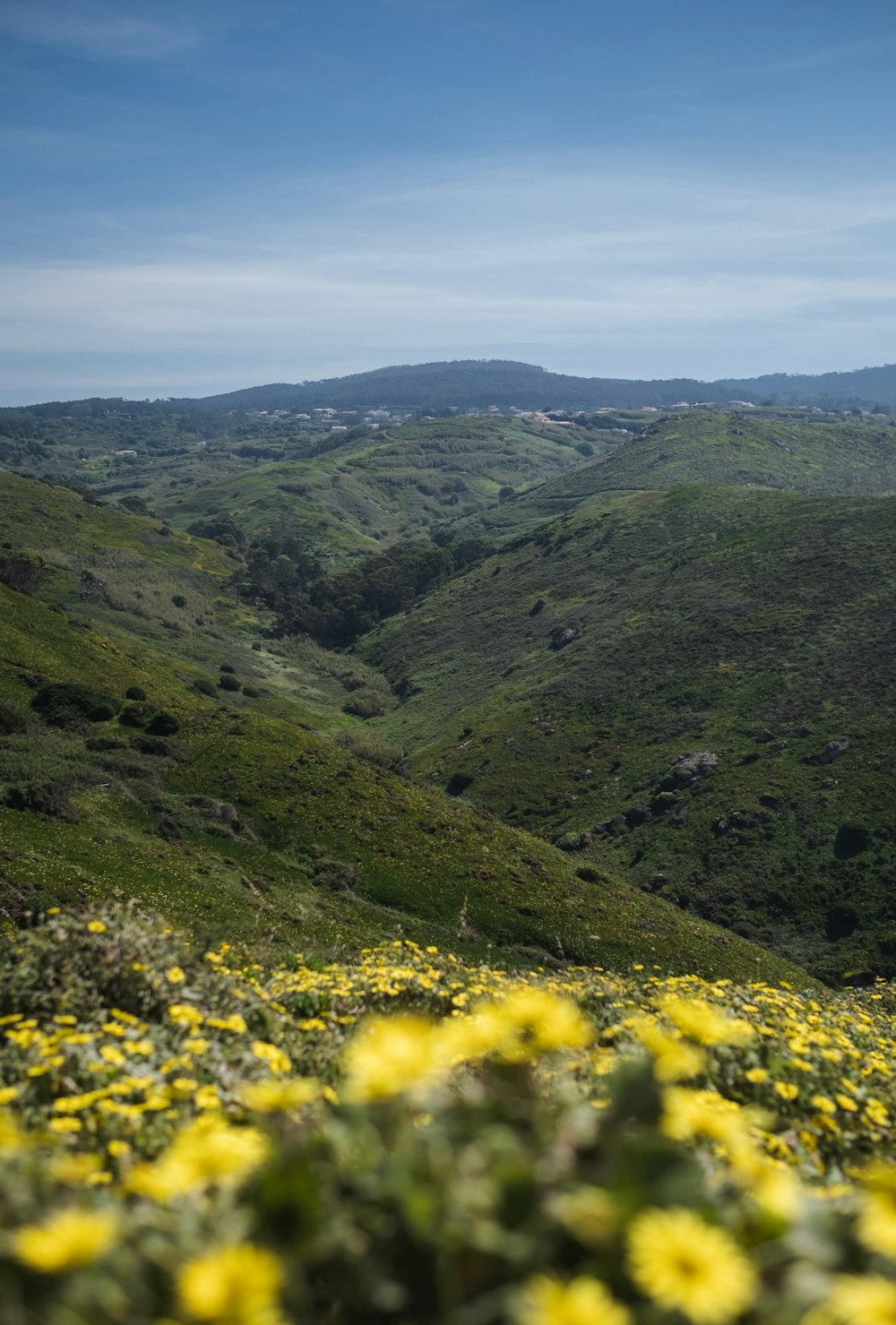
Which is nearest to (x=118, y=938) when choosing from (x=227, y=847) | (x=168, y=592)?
(x=227, y=847)

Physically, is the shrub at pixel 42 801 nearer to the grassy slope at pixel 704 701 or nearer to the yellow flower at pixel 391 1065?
the yellow flower at pixel 391 1065

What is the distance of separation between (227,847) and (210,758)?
11386mm

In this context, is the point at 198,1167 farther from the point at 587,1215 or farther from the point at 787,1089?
the point at 787,1089

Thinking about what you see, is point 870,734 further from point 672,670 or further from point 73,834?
point 73,834

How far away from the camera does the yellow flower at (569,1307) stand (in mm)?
2465

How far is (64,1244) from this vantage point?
2658mm

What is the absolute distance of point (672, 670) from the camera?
104 m

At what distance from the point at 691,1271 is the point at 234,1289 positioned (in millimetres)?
1449

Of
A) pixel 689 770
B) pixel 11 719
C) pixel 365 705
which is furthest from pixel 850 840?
pixel 365 705

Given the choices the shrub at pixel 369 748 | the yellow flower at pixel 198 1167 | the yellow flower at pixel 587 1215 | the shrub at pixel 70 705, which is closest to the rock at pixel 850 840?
A: the shrub at pixel 369 748

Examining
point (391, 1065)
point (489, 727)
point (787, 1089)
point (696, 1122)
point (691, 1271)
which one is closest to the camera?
point (691, 1271)

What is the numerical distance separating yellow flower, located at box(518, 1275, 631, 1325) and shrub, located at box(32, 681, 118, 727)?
169ft

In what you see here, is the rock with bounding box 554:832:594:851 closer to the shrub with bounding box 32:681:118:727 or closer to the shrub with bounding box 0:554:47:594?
the shrub with bounding box 32:681:118:727

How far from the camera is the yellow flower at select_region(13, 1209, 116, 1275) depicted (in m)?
2.62
